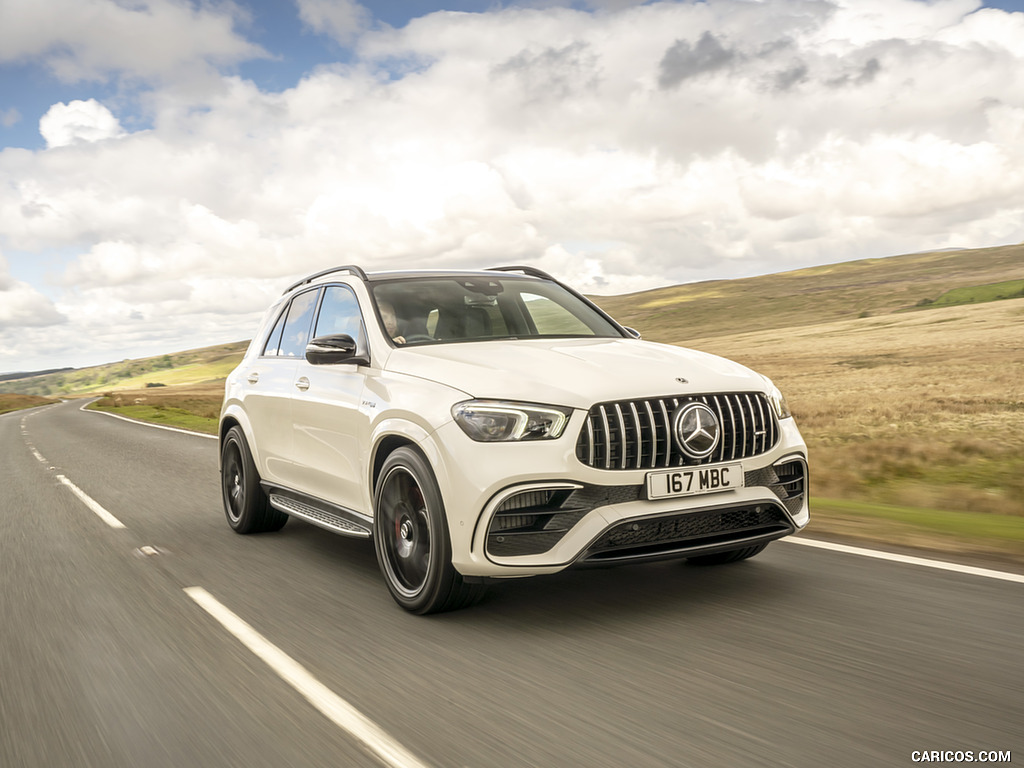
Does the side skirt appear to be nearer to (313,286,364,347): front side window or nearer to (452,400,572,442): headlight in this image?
(313,286,364,347): front side window

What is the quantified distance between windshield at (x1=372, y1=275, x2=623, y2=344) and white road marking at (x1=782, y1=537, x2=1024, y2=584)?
6.09 feet

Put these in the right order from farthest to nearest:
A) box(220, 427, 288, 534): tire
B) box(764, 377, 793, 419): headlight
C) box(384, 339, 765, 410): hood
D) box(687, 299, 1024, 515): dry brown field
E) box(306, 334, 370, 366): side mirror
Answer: box(687, 299, 1024, 515): dry brown field, box(220, 427, 288, 534): tire, box(306, 334, 370, 366): side mirror, box(764, 377, 793, 419): headlight, box(384, 339, 765, 410): hood

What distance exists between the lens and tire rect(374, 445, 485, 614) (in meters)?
4.48

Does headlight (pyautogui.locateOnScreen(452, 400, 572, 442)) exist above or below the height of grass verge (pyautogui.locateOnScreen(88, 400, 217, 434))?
above

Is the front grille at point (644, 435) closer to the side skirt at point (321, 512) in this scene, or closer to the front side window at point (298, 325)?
the side skirt at point (321, 512)

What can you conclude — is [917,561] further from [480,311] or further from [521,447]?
[480,311]

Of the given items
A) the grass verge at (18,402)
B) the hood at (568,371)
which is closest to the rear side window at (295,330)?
the hood at (568,371)

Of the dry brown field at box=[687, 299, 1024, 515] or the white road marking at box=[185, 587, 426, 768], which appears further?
the dry brown field at box=[687, 299, 1024, 515]

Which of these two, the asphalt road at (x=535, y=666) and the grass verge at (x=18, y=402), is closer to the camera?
the asphalt road at (x=535, y=666)

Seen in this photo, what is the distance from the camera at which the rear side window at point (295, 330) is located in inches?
262

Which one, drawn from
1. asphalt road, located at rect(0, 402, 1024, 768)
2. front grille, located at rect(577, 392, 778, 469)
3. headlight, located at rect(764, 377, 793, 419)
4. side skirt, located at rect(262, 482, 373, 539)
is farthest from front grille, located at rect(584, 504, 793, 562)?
side skirt, located at rect(262, 482, 373, 539)

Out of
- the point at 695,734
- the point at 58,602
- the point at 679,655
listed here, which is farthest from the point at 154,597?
the point at 695,734

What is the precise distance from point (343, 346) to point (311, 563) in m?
1.81

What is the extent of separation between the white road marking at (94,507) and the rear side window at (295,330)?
2510 mm
